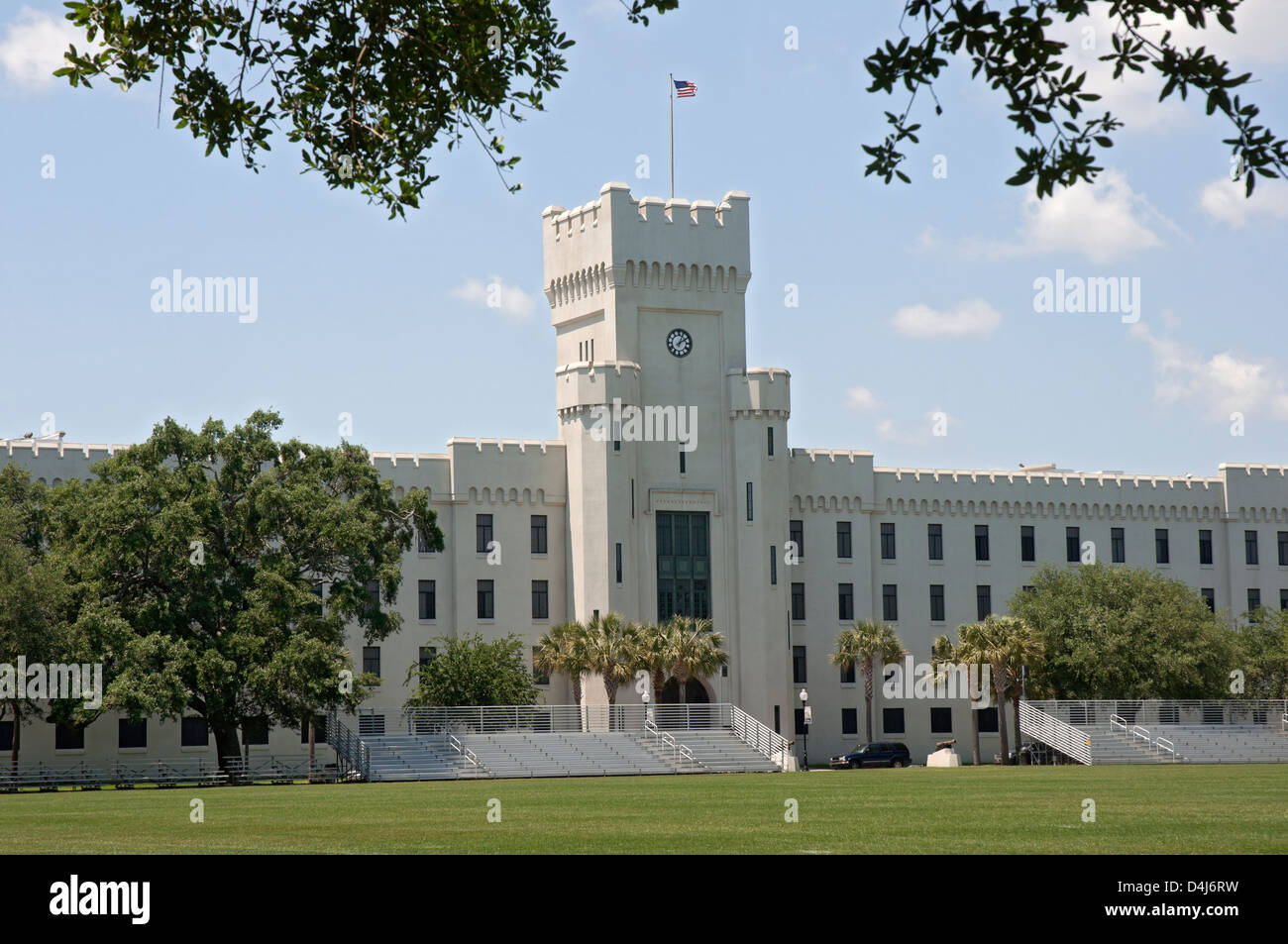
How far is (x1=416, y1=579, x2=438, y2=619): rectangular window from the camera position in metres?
69.3

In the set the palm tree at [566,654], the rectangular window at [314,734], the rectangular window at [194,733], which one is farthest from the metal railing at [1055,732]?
the rectangular window at [194,733]

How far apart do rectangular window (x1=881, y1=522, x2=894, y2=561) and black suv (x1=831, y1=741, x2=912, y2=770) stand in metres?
9.60

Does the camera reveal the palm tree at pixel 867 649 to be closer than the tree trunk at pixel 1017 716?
No

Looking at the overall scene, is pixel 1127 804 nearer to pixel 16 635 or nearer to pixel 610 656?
pixel 16 635

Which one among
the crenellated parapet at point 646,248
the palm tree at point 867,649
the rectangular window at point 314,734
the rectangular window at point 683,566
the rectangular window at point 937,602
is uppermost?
the crenellated parapet at point 646,248

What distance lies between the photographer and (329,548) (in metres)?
57.4

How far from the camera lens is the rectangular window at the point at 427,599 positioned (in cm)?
6931

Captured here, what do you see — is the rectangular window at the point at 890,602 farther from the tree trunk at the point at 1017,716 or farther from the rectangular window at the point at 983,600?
the tree trunk at the point at 1017,716

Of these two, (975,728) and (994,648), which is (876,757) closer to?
(975,728)

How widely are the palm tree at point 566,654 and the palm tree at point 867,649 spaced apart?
12.2 m

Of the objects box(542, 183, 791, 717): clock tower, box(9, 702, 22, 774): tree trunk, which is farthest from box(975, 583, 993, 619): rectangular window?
box(9, 702, 22, 774): tree trunk

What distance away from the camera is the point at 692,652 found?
66188mm

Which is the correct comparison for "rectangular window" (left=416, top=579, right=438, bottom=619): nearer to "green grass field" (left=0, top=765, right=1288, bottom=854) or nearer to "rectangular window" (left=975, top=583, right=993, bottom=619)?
"rectangular window" (left=975, top=583, right=993, bottom=619)

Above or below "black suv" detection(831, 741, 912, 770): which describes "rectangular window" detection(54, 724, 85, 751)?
above
